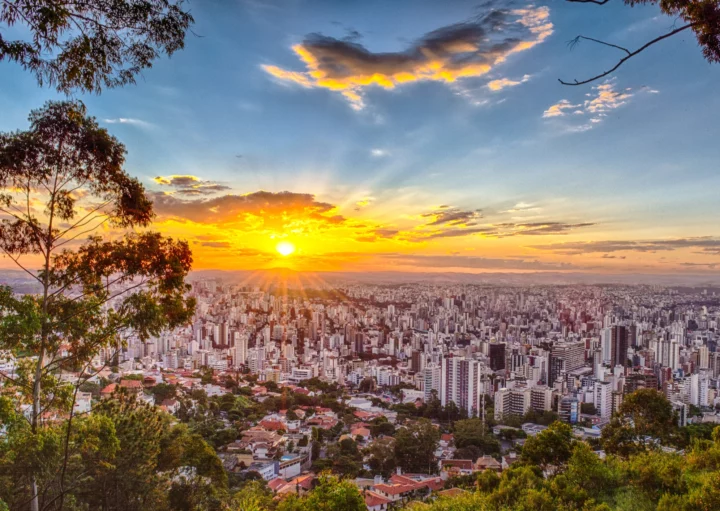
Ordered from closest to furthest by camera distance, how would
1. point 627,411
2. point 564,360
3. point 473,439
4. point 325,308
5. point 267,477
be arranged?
point 627,411, point 267,477, point 473,439, point 564,360, point 325,308

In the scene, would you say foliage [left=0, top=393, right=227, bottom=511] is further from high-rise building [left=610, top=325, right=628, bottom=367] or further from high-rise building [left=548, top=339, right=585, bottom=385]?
high-rise building [left=610, top=325, right=628, bottom=367]

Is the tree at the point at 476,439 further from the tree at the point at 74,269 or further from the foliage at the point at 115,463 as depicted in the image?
the tree at the point at 74,269

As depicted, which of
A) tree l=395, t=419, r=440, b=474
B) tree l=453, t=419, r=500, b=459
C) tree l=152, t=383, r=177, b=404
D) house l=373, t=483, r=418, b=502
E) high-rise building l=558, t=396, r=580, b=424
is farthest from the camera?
high-rise building l=558, t=396, r=580, b=424

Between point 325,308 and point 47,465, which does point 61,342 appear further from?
point 325,308

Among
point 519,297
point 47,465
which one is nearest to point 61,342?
point 47,465

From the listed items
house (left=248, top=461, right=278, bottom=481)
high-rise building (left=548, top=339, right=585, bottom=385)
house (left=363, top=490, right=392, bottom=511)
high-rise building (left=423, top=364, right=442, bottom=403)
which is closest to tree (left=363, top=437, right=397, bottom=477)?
house (left=248, top=461, right=278, bottom=481)

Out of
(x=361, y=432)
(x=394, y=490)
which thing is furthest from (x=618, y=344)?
(x=394, y=490)

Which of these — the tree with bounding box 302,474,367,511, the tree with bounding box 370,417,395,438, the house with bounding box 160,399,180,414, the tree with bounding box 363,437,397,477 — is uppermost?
the tree with bounding box 302,474,367,511
